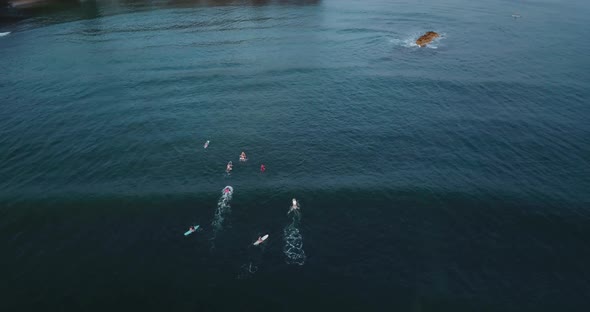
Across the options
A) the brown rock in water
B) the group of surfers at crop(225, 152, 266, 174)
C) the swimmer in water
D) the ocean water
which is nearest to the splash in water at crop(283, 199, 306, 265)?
the swimmer in water

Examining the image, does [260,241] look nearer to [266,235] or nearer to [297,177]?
[266,235]

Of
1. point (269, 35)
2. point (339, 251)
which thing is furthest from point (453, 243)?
point (269, 35)

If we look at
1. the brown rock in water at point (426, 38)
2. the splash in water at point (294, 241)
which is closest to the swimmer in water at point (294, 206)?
the splash in water at point (294, 241)

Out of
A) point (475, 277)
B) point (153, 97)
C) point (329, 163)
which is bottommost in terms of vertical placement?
point (475, 277)

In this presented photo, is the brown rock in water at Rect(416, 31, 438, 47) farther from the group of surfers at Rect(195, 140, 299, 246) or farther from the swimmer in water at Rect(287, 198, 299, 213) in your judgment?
the swimmer in water at Rect(287, 198, 299, 213)

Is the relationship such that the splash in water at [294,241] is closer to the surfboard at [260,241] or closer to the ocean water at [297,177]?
the ocean water at [297,177]

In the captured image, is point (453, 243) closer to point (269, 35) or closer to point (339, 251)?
point (339, 251)
